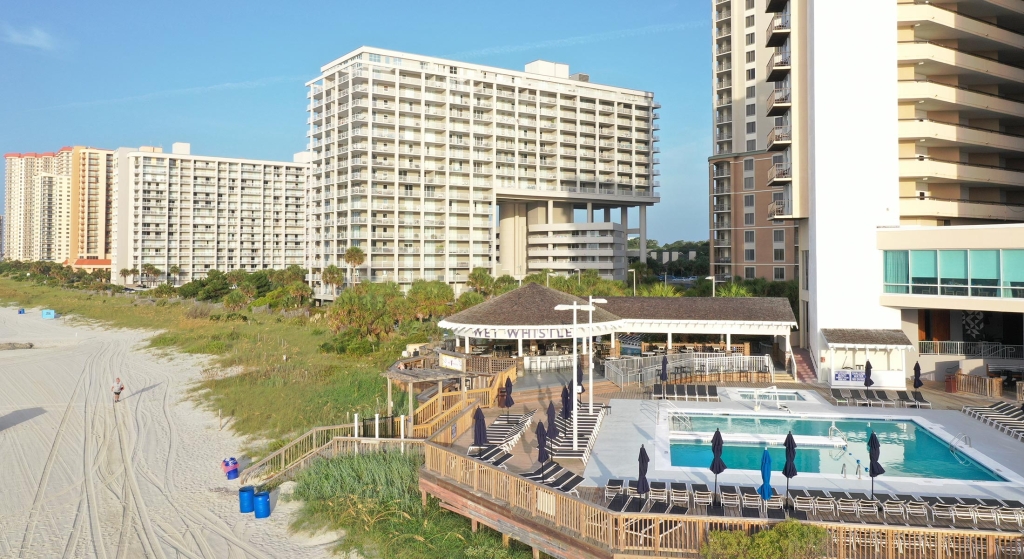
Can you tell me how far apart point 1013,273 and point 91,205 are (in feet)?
625

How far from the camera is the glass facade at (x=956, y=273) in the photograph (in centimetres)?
2795

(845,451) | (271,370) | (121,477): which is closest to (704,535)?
(845,451)

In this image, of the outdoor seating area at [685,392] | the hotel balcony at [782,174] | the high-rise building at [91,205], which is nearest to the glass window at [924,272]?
the hotel balcony at [782,174]

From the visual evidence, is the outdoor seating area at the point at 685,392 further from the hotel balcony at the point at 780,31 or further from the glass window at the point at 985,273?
the hotel balcony at the point at 780,31

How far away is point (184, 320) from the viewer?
68562 mm

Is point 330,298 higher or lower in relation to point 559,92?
lower

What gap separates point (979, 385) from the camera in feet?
92.4

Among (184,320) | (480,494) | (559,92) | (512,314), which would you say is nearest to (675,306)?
(512,314)

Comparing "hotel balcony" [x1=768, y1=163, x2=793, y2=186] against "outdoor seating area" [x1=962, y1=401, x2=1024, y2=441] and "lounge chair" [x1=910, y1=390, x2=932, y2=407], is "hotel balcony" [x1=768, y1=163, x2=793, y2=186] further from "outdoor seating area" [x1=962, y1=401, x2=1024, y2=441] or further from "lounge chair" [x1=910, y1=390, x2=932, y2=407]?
"outdoor seating area" [x1=962, y1=401, x2=1024, y2=441]

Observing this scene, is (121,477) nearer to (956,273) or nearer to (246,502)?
(246,502)

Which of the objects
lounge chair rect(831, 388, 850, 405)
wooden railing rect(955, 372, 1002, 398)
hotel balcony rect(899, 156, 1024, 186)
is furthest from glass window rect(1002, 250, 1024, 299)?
hotel balcony rect(899, 156, 1024, 186)

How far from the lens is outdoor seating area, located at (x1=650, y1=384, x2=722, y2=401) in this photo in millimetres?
26906

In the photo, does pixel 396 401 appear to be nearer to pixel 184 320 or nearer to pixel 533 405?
pixel 533 405

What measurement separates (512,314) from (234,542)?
1677cm
